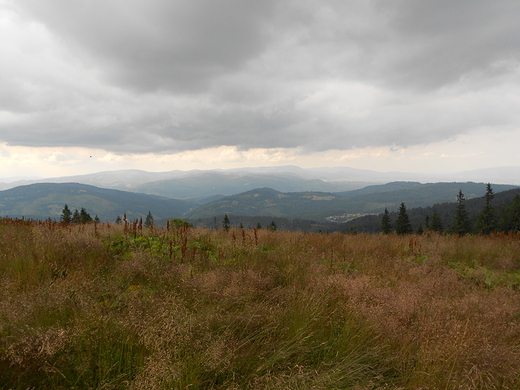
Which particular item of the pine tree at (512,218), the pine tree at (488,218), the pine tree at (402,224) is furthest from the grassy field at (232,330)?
the pine tree at (512,218)

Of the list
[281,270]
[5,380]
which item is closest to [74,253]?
[5,380]

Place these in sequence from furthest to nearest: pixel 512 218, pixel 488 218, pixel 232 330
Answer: pixel 488 218, pixel 512 218, pixel 232 330

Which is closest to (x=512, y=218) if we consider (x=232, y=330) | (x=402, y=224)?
(x=402, y=224)

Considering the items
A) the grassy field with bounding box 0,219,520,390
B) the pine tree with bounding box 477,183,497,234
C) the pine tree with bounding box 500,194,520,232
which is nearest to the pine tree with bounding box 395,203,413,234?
the pine tree with bounding box 477,183,497,234

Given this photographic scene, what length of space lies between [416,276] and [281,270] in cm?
355

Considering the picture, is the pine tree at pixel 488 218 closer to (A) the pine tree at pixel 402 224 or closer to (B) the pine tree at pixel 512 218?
(B) the pine tree at pixel 512 218

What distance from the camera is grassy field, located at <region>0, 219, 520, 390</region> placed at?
2266mm

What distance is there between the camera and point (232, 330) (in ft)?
9.62

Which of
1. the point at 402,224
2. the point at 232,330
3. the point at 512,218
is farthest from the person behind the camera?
the point at 402,224

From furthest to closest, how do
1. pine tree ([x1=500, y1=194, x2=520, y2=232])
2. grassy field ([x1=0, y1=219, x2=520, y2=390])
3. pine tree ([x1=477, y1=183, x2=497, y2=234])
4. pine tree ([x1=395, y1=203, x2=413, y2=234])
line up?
pine tree ([x1=395, y1=203, x2=413, y2=234])
pine tree ([x1=477, y1=183, x2=497, y2=234])
pine tree ([x1=500, y1=194, x2=520, y2=232])
grassy field ([x1=0, y1=219, x2=520, y2=390])

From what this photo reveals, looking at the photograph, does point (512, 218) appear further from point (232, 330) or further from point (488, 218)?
point (232, 330)

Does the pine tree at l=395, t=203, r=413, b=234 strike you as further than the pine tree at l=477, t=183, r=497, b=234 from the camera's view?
Yes

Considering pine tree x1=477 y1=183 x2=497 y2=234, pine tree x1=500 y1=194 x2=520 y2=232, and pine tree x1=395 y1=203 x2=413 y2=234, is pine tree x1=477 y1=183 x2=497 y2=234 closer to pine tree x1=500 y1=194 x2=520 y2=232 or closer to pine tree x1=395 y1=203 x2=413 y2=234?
pine tree x1=500 y1=194 x2=520 y2=232

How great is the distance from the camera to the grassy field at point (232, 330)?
89.2 inches
